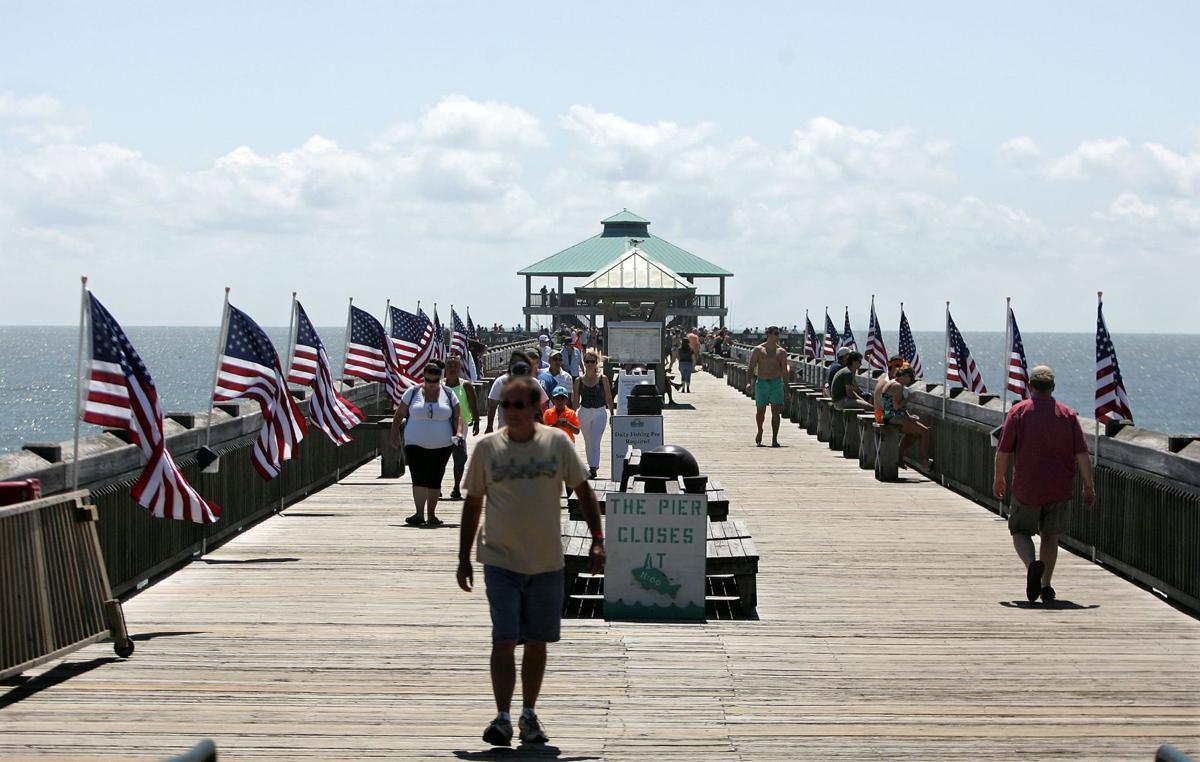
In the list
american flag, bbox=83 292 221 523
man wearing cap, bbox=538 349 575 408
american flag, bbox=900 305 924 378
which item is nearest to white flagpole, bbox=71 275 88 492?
american flag, bbox=83 292 221 523

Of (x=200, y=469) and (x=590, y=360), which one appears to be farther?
(x=590, y=360)

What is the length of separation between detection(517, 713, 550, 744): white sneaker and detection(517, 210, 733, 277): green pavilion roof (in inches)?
4427

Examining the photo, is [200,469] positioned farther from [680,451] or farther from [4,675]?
[4,675]

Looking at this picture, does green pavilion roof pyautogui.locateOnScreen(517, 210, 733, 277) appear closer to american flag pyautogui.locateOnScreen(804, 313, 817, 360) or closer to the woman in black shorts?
american flag pyautogui.locateOnScreen(804, 313, 817, 360)

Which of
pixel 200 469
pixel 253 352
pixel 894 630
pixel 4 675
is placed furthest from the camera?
pixel 253 352

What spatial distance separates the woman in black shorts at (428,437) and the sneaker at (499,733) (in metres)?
8.33

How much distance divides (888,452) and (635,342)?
65.0ft

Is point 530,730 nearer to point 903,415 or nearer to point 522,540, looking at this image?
point 522,540

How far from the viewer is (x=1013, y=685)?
29.7 feet

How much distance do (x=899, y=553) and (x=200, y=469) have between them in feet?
19.7

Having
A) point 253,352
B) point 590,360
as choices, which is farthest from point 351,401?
point 253,352

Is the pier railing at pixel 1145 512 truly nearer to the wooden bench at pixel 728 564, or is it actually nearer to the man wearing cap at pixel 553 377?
the wooden bench at pixel 728 564

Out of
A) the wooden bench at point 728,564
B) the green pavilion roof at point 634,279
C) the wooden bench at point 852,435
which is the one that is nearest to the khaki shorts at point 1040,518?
the wooden bench at point 728,564

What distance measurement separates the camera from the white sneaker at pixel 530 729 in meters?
7.63
